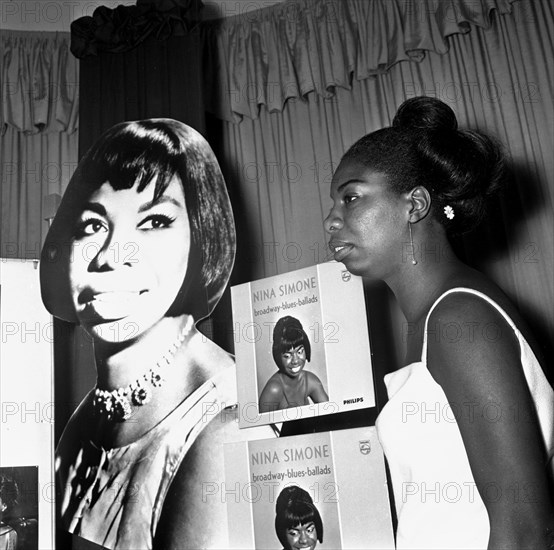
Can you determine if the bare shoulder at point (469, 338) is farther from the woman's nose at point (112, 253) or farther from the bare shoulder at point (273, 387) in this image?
the woman's nose at point (112, 253)

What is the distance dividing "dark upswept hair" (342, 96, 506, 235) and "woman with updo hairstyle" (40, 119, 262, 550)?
35.0 inches

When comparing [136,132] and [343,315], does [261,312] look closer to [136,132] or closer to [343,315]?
[343,315]

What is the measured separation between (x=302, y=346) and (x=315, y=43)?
1102 millimetres

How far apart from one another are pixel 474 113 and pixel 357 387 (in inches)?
38.0

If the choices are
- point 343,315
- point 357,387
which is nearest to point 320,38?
point 343,315

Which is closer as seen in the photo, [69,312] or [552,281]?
[552,281]

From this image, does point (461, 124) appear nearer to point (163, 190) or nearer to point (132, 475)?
point (163, 190)

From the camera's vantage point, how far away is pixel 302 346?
2.00 meters

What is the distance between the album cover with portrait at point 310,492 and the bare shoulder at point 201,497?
0.08 meters

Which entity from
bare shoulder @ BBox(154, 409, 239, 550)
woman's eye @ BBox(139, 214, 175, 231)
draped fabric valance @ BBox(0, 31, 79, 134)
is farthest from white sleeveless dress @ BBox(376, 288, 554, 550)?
draped fabric valance @ BBox(0, 31, 79, 134)

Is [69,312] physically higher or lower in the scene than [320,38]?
lower

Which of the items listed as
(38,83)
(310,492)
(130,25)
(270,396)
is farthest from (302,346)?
(38,83)

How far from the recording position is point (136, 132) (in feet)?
8.30

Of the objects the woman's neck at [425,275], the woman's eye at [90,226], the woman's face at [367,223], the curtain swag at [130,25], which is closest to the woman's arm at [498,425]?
the woman's neck at [425,275]
